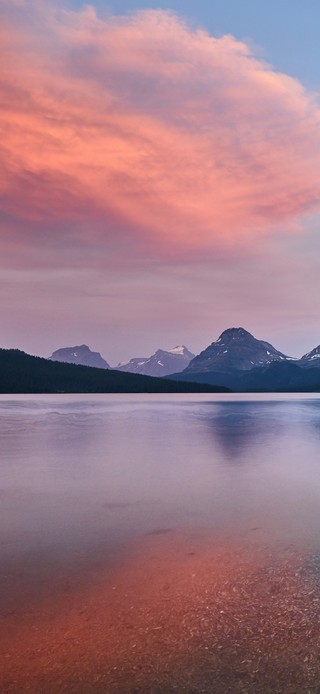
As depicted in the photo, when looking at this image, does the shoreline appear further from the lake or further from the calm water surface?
the calm water surface

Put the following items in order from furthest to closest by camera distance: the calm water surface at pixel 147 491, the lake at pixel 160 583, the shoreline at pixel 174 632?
the calm water surface at pixel 147 491, the lake at pixel 160 583, the shoreline at pixel 174 632

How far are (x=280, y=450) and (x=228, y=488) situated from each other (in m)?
18.5

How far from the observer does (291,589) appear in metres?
11.3

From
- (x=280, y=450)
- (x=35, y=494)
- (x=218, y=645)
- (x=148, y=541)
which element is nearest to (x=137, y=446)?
(x=280, y=450)

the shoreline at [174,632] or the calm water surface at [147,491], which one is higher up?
the shoreline at [174,632]

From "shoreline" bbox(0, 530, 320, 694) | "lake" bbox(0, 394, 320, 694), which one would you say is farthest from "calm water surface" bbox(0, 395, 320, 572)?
"shoreline" bbox(0, 530, 320, 694)

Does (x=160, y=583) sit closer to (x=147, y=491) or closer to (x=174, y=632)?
(x=174, y=632)

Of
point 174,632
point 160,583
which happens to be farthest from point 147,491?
point 174,632

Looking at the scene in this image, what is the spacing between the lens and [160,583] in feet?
38.9

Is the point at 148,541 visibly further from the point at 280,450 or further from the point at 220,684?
the point at 280,450

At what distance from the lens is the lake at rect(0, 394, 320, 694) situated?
26.3 ft

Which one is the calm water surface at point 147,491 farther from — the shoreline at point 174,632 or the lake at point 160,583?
the shoreline at point 174,632

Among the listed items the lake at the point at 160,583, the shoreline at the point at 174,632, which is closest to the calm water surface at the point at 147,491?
the lake at the point at 160,583

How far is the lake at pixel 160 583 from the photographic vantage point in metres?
8.02
